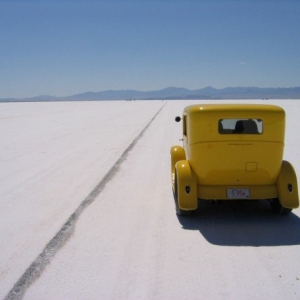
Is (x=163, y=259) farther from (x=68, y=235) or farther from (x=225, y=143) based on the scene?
(x=225, y=143)

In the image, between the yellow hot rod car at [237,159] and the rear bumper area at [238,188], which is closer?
the yellow hot rod car at [237,159]

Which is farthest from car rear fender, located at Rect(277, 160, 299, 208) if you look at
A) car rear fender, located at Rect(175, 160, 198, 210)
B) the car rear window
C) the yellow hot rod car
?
car rear fender, located at Rect(175, 160, 198, 210)

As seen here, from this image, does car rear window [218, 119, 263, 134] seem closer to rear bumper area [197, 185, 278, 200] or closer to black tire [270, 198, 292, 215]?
rear bumper area [197, 185, 278, 200]

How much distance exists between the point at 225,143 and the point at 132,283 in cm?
249

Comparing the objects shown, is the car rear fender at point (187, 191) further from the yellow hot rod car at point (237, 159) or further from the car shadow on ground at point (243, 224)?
the car shadow on ground at point (243, 224)

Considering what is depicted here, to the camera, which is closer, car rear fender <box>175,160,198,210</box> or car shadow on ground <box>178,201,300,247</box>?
car shadow on ground <box>178,201,300,247</box>

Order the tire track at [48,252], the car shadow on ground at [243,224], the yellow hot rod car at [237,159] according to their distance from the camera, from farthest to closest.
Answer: the yellow hot rod car at [237,159] < the car shadow on ground at [243,224] < the tire track at [48,252]

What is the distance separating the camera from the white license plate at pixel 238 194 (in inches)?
212

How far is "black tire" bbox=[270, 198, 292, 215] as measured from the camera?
5570 mm

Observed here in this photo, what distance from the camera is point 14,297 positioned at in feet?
11.5

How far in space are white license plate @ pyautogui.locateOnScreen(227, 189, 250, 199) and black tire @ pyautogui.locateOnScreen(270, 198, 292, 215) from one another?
1.94 ft

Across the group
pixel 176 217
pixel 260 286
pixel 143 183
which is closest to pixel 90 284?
pixel 260 286

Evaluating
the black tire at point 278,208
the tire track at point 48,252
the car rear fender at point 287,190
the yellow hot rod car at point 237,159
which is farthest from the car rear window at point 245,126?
the tire track at point 48,252

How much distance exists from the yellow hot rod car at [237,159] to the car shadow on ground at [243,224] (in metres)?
0.25
